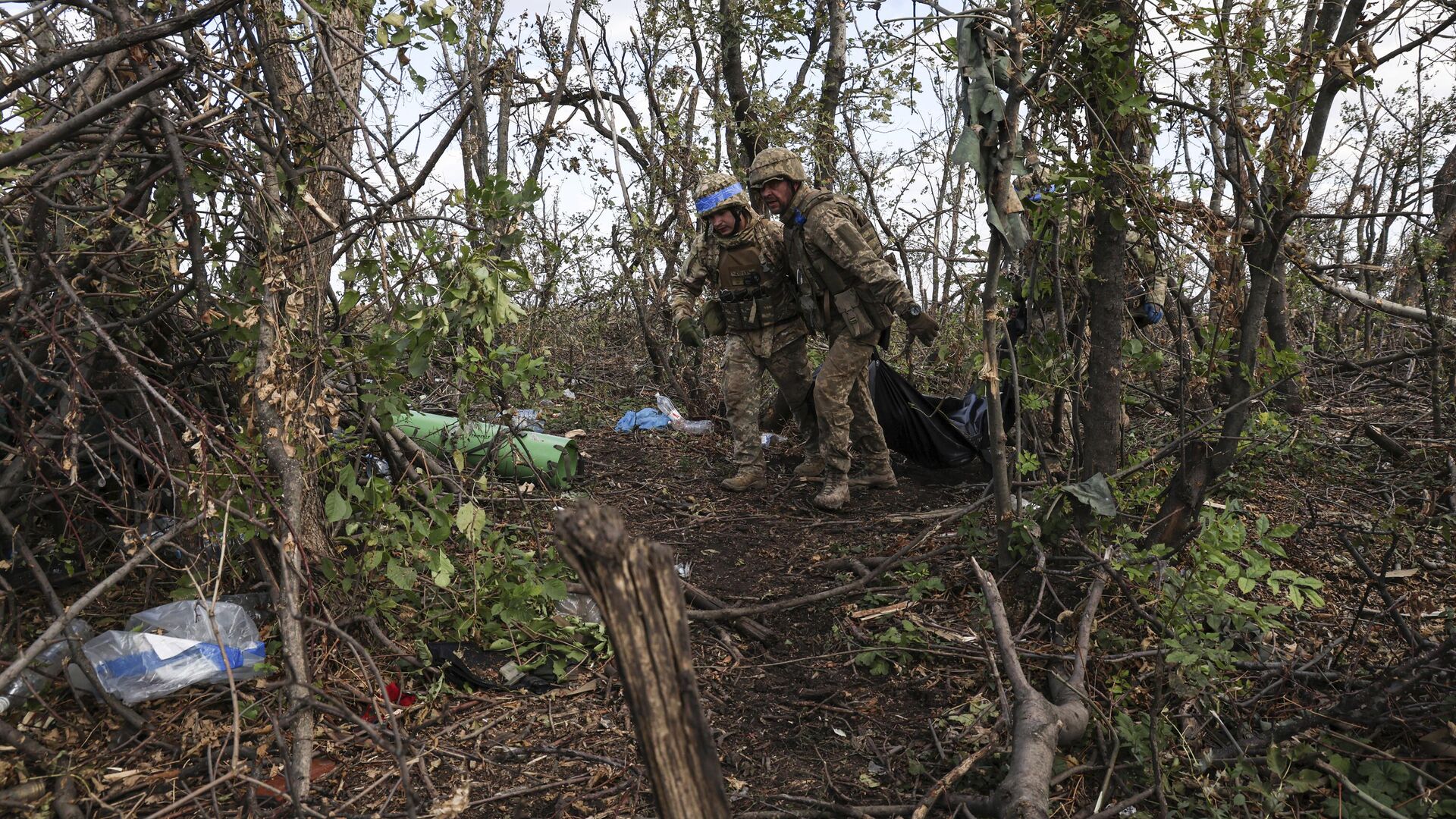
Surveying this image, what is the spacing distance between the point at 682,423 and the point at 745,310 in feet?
5.49

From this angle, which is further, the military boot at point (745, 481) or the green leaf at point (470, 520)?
the military boot at point (745, 481)

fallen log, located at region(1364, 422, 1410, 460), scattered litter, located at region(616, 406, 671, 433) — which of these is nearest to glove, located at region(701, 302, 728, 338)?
scattered litter, located at region(616, 406, 671, 433)

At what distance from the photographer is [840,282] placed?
A: 5.27 meters

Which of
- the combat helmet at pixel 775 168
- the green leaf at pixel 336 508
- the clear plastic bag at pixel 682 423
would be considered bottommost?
the clear plastic bag at pixel 682 423

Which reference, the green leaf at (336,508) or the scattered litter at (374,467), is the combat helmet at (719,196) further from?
the green leaf at (336,508)

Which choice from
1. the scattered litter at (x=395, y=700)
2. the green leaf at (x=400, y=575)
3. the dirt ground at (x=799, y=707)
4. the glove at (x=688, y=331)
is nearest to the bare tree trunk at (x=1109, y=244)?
the dirt ground at (x=799, y=707)

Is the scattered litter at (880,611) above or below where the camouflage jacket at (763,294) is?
below

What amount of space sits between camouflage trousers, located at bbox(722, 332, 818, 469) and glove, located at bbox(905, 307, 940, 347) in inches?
30.1

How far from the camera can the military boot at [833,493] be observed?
5270 millimetres

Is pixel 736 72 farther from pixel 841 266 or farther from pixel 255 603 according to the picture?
pixel 255 603

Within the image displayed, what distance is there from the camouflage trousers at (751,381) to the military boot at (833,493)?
0.58m

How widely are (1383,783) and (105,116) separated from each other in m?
4.16

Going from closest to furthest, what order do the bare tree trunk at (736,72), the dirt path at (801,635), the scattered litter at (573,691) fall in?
the dirt path at (801,635), the scattered litter at (573,691), the bare tree trunk at (736,72)

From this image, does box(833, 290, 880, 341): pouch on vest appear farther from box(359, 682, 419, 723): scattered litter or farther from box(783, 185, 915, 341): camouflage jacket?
box(359, 682, 419, 723): scattered litter
